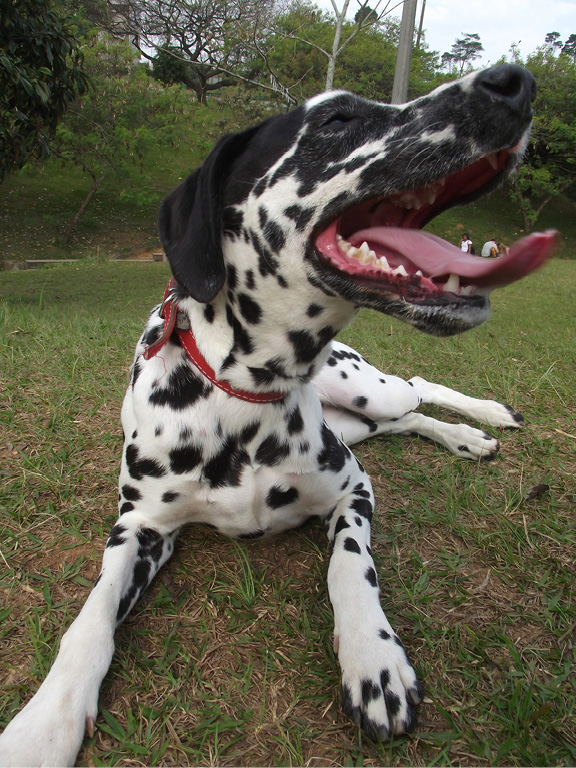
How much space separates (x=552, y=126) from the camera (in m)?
27.3

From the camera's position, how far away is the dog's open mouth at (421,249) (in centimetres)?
169

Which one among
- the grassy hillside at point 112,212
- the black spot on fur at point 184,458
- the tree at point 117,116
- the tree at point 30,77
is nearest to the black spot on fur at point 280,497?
the black spot on fur at point 184,458

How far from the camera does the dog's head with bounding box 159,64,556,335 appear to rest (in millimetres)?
1711

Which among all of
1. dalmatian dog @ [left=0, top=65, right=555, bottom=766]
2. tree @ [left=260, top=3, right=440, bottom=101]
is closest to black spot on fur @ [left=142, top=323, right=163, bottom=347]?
dalmatian dog @ [left=0, top=65, right=555, bottom=766]

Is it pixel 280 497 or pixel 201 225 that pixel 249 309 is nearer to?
pixel 201 225

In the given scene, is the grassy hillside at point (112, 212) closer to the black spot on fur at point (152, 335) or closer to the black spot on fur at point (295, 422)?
the black spot on fur at point (152, 335)

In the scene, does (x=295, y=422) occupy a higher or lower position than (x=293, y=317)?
lower

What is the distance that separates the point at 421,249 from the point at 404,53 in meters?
9.26

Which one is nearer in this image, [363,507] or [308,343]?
[308,343]

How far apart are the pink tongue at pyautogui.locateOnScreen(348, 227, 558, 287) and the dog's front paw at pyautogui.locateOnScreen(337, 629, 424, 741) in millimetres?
1193

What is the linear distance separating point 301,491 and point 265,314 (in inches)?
29.1

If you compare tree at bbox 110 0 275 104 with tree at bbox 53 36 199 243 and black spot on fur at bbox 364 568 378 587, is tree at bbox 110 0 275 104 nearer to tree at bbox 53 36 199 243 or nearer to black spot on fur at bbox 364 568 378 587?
tree at bbox 53 36 199 243

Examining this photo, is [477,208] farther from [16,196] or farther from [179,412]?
[179,412]

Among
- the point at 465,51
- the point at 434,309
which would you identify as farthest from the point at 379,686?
the point at 465,51
